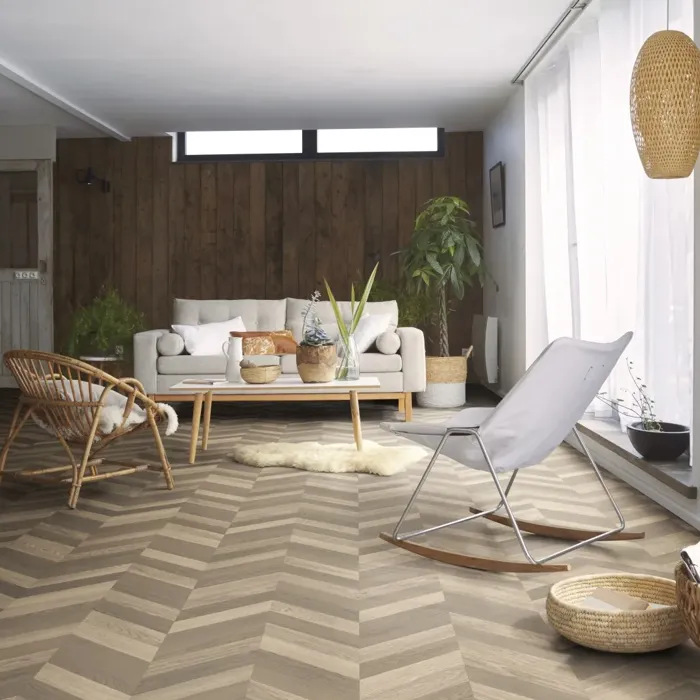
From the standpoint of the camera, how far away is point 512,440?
2947 mm

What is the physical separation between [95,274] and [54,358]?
546 cm

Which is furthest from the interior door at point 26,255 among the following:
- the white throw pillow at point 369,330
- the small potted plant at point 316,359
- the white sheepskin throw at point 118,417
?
the white sheepskin throw at point 118,417

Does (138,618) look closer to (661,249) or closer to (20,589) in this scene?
(20,589)

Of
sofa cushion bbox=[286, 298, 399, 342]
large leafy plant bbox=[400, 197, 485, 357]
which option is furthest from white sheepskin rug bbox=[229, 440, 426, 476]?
large leafy plant bbox=[400, 197, 485, 357]

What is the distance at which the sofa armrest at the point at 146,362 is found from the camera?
600cm

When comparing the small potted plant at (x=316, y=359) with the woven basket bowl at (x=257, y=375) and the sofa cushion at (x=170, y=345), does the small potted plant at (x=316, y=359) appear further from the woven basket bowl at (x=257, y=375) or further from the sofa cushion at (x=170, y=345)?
the sofa cushion at (x=170, y=345)

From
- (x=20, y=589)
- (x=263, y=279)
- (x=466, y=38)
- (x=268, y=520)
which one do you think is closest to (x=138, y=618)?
(x=20, y=589)

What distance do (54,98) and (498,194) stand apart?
3739mm

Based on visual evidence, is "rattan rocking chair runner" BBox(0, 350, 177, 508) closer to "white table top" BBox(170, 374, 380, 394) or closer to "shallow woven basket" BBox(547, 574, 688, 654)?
"white table top" BBox(170, 374, 380, 394)

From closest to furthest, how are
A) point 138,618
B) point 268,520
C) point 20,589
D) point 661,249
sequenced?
point 138,618
point 20,589
point 268,520
point 661,249

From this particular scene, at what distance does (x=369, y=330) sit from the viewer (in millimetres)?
6305

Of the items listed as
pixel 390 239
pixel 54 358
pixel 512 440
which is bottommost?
pixel 512 440

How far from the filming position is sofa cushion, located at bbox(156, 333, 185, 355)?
19.9 feet

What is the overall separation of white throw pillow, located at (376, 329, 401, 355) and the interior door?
3.98 meters
